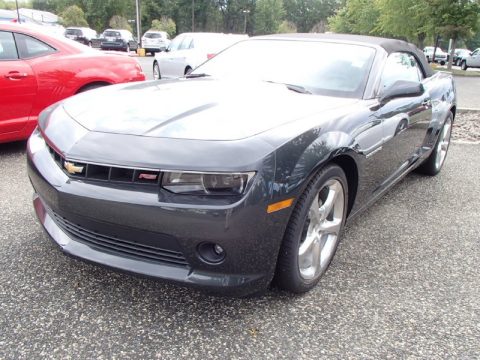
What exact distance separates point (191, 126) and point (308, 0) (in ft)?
322

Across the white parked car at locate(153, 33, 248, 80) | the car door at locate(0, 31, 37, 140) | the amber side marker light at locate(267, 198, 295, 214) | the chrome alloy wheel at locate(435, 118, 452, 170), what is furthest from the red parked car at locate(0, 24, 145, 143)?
the white parked car at locate(153, 33, 248, 80)

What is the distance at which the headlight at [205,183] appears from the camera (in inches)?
75.9

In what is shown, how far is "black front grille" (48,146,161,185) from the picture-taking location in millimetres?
1975

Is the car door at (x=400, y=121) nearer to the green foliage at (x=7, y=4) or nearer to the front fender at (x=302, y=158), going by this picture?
the front fender at (x=302, y=158)

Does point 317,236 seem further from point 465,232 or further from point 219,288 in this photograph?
point 465,232

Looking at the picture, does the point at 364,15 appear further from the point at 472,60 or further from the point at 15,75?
the point at 15,75

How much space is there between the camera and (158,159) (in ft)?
6.41

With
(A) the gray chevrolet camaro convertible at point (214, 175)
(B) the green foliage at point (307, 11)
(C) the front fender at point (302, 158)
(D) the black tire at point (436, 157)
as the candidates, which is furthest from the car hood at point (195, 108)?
(B) the green foliage at point (307, 11)

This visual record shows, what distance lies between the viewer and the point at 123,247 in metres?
2.10

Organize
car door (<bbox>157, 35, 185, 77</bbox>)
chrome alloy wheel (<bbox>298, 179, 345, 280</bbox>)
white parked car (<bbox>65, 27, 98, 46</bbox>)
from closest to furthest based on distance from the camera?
chrome alloy wheel (<bbox>298, 179, 345, 280</bbox>) < car door (<bbox>157, 35, 185, 77</bbox>) < white parked car (<bbox>65, 27, 98, 46</bbox>)

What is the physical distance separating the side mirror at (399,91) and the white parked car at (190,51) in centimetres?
849

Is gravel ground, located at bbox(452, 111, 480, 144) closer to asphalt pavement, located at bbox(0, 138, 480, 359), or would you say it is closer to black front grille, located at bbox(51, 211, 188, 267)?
asphalt pavement, located at bbox(0, 138, 480, 359)

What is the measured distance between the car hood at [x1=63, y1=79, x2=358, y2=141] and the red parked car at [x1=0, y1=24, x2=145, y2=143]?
192cm

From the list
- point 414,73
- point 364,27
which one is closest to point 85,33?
point 364,27
